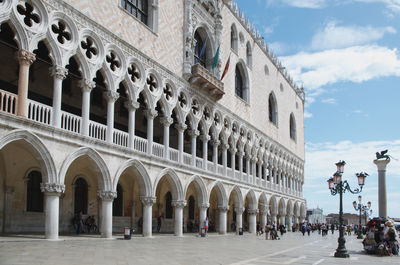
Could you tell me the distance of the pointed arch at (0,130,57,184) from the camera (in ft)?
43.5

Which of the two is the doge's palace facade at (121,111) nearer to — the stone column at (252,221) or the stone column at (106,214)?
the stone column at (106,214)

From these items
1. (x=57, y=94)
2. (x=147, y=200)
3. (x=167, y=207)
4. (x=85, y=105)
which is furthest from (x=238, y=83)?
(x=57, y=94)

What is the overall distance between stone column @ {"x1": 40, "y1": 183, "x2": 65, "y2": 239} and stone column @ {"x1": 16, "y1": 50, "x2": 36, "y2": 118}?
2383 mm

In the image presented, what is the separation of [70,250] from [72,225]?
793 centimetres

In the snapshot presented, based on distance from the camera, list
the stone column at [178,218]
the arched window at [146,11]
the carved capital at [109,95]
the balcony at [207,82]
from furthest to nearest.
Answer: the balcony at [207,82] < the stone column at [178,218] < the arched window at [146,11] < the carved capital at [109,95]

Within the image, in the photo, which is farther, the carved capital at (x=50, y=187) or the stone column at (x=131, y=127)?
the stone column at (x=131, y=127)

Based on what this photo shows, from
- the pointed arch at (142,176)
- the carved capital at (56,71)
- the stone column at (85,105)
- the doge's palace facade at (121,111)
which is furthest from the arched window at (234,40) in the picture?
the carved capital at (56,71)

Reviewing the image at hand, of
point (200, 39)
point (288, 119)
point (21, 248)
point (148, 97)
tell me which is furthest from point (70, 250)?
point (288, 119)

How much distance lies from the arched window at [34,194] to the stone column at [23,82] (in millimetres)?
4871

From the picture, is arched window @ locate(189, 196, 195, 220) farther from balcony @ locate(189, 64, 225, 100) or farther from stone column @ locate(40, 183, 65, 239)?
stone column @ locate(40, 183, 65, 239)

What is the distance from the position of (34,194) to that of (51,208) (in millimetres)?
3920

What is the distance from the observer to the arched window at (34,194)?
17453 mm

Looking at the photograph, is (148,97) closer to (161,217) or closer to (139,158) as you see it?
(139,158)

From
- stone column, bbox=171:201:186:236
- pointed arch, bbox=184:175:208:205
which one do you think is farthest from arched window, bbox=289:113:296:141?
stone column, bbox=171:201:186:236
